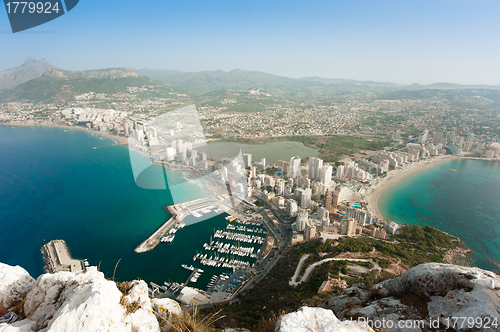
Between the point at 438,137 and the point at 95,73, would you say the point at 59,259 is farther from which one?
the point at 95,73

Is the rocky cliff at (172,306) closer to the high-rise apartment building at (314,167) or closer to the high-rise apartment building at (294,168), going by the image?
the high-rise apartment building at (314,167)

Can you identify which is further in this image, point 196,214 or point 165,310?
point 196,214

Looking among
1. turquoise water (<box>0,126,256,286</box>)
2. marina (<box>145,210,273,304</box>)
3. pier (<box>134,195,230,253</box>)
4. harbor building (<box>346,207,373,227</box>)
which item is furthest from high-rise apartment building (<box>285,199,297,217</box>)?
turquoise water (<box>0,126,256,286</box>)

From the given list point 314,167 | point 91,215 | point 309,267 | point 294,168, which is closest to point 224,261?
point 309,267

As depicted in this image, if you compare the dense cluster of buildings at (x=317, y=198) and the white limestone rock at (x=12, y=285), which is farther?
the dense cluster of buildings at (x=317, y=198)

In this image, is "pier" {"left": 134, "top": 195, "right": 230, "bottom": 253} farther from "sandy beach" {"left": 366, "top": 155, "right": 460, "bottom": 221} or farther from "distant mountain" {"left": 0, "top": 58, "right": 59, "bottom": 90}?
"distant mountain" {"left": 0, "top": 58, "right": 59, "bottom": 90}

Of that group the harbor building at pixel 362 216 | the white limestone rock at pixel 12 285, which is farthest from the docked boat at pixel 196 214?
the white limestone rock at pixel 12 285

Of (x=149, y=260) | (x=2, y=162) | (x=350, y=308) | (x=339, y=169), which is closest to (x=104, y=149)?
(x=2, y=162)
